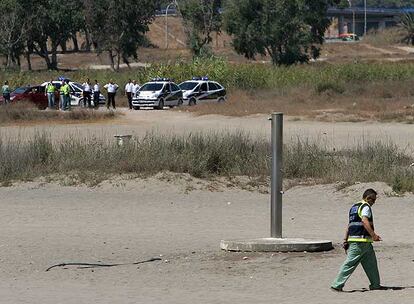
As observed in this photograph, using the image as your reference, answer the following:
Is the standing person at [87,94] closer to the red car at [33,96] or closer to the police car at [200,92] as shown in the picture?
the red car at [33,96]

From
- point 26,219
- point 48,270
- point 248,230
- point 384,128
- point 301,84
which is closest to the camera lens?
point 48,270

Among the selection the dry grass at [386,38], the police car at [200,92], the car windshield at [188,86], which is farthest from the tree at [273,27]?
the dry grass at [386,38]

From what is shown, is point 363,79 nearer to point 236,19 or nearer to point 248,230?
point 236,19

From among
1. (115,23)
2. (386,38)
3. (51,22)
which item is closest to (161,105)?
(115,23)

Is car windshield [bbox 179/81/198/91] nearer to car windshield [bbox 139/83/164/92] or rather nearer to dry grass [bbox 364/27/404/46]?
car windshield [bbox 139/83/164/92]

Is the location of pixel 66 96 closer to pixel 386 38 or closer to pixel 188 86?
pixel 188 86

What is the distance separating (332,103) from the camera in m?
53.5

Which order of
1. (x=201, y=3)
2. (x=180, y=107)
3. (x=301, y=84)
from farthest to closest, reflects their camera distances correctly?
1. (x=201, y=3)
2. (x=301, y=84)
3. (x=180, y=107)

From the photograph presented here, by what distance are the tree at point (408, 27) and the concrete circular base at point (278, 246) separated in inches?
4848

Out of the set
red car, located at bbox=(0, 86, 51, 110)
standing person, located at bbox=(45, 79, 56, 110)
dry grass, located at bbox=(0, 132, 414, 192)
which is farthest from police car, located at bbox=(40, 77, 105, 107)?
dry grass, located at bbox=(0, 132, 414, 192)

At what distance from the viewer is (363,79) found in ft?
222

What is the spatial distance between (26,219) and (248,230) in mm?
4182

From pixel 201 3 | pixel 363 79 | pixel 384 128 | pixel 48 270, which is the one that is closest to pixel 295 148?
pixel 48 270

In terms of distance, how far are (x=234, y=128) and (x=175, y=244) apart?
2520cm
